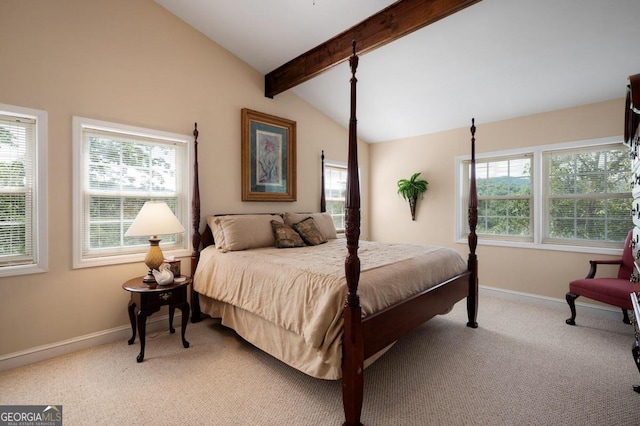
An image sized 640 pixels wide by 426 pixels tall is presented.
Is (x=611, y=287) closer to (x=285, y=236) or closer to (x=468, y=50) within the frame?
(x=468, y=50)

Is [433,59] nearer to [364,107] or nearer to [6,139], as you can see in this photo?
[364,107]

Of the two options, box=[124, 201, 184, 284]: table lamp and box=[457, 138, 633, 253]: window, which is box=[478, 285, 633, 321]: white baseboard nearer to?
box=[457, 138, 633, 253]: window

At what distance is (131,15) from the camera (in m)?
2.81

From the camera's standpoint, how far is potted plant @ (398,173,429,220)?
463 cm

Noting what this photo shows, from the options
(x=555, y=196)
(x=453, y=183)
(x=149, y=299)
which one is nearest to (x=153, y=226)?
(x=149, y=299)

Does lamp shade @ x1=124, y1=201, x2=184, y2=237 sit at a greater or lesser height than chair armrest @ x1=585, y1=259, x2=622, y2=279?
greater

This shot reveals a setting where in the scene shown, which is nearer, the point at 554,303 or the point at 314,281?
the point at 314,281

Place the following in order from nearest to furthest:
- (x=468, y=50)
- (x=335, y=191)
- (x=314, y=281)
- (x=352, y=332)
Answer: (x=352, y=332), (x=314, y=281), (x=468, y=50), (x=335, y=191)

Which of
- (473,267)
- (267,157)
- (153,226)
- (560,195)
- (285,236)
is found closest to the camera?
(153,226)

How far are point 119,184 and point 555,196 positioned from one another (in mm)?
5033

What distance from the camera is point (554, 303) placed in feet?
11.8

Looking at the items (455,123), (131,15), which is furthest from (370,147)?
(131,15)

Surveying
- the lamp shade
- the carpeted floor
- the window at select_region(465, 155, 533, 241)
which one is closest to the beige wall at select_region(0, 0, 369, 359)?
the carpeted floor

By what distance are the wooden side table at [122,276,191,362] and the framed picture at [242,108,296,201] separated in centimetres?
144
